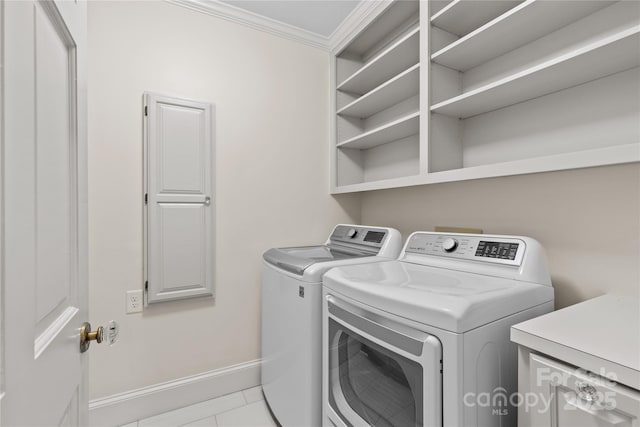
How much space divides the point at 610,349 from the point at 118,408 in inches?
86.5

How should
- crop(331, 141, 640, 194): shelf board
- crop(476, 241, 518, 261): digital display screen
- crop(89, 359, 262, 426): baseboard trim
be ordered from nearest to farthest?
crop(331, 141, 640, 194): shelf board, crop(476, 241, 518, 261): digital display screen, crop(89, 359, 262, 426): baseboard trim

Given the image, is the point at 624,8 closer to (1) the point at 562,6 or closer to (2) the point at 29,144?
(1) the point at 562,6

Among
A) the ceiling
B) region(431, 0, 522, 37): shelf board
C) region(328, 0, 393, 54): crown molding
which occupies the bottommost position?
region(431, 0, 522, 37): shelf board

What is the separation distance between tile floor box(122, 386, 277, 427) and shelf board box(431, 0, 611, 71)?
219 centimetres

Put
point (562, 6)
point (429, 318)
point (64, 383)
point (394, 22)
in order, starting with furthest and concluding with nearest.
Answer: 1. point (394, 22)
2. point (562, 6)
3. point (429, 318)
4. point (64, 383)

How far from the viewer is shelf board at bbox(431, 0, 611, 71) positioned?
1104 mm

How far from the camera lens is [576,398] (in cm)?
70

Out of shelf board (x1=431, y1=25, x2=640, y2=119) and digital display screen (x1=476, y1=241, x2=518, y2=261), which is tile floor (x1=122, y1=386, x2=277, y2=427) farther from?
shelf board (x1=431, y1=25, x2=640, y2=119)

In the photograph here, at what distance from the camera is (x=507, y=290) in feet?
3.13

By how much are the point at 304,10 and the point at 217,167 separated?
1183 mm

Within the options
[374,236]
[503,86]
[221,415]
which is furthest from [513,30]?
[221,415]

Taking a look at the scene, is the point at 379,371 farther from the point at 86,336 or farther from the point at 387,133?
the point at 387,133

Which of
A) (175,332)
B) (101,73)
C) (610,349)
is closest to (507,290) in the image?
(610,349)

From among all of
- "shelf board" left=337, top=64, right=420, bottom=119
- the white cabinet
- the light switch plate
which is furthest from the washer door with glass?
"shelf board" left=337, top=64, right=420, bottom=119
